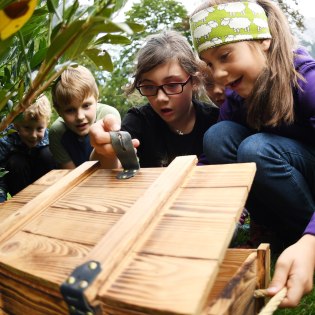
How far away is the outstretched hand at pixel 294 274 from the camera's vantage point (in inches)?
34.7

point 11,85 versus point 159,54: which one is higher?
point 11,85

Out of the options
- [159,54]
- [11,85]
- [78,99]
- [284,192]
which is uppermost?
[11,85]

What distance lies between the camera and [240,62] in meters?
1.49

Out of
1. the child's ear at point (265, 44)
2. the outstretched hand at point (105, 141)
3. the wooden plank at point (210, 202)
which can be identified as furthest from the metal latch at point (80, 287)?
the child's ear at point (265, 44)

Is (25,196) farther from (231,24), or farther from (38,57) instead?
(231,24)

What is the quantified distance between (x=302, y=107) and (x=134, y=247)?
38.6 inches

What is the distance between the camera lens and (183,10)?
5594 mm

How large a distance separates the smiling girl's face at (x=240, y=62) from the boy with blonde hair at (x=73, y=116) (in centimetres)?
106

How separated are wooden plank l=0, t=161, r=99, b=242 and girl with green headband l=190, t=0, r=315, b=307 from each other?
640 mm

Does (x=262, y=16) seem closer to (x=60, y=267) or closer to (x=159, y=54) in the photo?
(x=159, y=54)

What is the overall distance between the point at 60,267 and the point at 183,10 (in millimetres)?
5418

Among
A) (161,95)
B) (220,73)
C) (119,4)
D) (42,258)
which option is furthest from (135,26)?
(161,95)

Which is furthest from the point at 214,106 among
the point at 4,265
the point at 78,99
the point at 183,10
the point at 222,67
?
the point at 183,10

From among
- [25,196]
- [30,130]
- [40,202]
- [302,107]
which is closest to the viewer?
[40,202]
